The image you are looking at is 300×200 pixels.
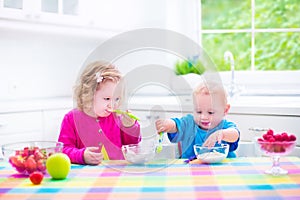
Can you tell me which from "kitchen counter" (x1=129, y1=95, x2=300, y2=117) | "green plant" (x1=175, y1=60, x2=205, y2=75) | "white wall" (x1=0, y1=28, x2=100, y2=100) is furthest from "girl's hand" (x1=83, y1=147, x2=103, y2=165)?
"green plant" (x1=175, y1=60, x2=205, y2=75)

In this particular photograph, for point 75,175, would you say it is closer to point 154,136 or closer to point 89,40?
point 154,136

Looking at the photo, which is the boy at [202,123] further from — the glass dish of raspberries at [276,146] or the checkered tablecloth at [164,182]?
the glass dish of raspberries at [276,146]

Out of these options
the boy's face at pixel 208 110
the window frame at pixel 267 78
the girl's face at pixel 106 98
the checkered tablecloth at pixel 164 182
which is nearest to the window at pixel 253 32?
the window frame at pixel 267 78

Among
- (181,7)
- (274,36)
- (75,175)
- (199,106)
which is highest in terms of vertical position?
(181,7)

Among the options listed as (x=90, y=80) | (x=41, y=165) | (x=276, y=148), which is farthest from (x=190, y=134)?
(x=41, y=165)

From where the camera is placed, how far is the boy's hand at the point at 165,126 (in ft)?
5.87

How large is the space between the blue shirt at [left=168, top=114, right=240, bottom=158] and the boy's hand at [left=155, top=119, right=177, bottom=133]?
35 mm

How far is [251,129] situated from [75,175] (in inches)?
55.6

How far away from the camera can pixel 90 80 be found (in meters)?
2.03

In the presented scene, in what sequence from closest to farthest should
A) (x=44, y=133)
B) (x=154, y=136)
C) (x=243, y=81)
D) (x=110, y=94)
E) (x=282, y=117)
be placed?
A: (x=154, y=136) < (x=110, y=94) < (x=282, y=117) < (x=44, y=133) < (x=243, y=81)

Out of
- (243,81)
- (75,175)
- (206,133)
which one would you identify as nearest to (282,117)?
(206,133)

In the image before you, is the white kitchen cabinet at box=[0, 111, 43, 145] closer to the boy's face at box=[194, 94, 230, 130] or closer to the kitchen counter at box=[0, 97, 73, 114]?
the kitchen counter at box=[0, 97, 73, 114]

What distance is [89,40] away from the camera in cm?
370

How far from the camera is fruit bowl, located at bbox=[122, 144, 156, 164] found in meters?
1.61
